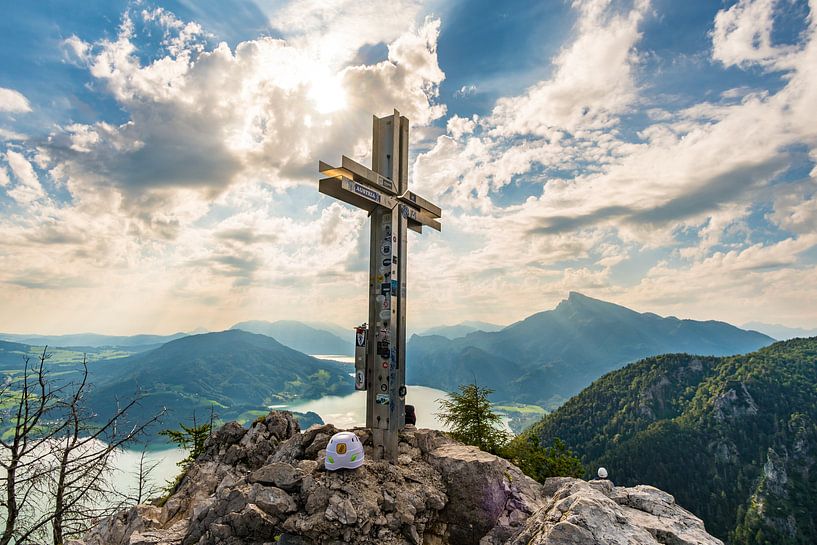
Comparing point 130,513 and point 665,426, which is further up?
point 130,513

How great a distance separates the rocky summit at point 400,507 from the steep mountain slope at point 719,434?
10703 centimetres

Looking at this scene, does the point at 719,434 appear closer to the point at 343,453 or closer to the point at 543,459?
the point at 543,459

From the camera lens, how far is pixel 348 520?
749cm

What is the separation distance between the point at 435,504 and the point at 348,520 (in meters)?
2.12

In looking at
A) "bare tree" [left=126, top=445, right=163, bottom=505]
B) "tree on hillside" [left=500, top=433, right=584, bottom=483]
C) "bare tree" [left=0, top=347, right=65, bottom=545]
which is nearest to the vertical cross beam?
"tree on hillside" [left=500, top=433, right=584, bottom=483]

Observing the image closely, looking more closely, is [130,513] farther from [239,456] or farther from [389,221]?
[389,221]

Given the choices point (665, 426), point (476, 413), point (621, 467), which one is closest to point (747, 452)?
point (665, 426)

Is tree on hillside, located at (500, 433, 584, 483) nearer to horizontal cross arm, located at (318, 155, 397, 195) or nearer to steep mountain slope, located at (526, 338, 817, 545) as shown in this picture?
horizontal cross arm, located at (318, 155, 397, 195)

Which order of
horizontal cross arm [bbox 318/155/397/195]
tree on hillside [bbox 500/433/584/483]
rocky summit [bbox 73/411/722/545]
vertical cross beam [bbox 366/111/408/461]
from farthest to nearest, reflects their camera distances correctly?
tree on hillside [bbox 500/433/584/483] → vertical cross beam [bbox 366/111/408/461] → horizontal cross arm [bbox 318/155/397/195] → rocky summit [bbox 73/411/722/545]

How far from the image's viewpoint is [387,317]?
10438 millimetres

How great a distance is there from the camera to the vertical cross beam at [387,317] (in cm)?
1017

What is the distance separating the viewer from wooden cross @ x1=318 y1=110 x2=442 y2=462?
32.7 feet

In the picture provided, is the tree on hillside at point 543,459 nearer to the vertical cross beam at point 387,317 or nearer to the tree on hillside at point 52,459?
the vertical cross beam at point 387,317

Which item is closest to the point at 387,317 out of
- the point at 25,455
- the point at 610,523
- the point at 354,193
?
the point at 354,193
